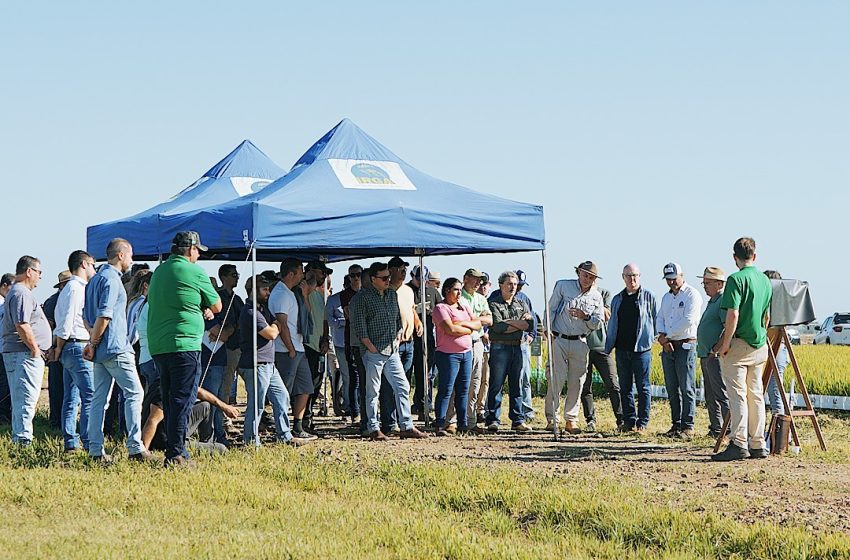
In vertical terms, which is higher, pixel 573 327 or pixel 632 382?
pixel 573 327

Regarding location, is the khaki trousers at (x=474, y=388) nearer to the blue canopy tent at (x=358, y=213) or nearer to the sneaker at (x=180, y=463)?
the blue canopy tent at (x=358, y=213)

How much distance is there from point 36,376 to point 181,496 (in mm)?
3249

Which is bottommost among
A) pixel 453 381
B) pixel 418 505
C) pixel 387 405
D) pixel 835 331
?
pixel 418 505

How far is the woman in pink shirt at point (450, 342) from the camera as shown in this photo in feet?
38.1

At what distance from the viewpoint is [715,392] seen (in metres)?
11.2

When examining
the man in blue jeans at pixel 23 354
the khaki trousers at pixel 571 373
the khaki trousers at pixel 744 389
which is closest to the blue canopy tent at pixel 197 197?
the man in blue jeans at pixel 23 354

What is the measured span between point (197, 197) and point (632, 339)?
5.40 metres

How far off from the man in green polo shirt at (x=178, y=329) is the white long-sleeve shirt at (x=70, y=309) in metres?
1.10

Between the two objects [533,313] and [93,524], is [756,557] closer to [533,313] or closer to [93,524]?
[93,524]

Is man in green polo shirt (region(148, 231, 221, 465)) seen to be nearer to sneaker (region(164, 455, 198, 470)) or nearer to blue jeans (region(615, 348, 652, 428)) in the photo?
sneaker (region(164, 455, 198, 470))

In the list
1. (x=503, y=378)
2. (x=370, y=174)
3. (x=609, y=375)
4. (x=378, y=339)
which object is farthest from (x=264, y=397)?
(x=609, y=375)

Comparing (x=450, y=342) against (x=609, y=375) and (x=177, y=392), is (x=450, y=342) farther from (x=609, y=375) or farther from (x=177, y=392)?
(x=177, y=392)

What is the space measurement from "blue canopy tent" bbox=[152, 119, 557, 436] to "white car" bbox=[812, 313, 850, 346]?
37.0 m

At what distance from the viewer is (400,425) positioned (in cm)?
1143
